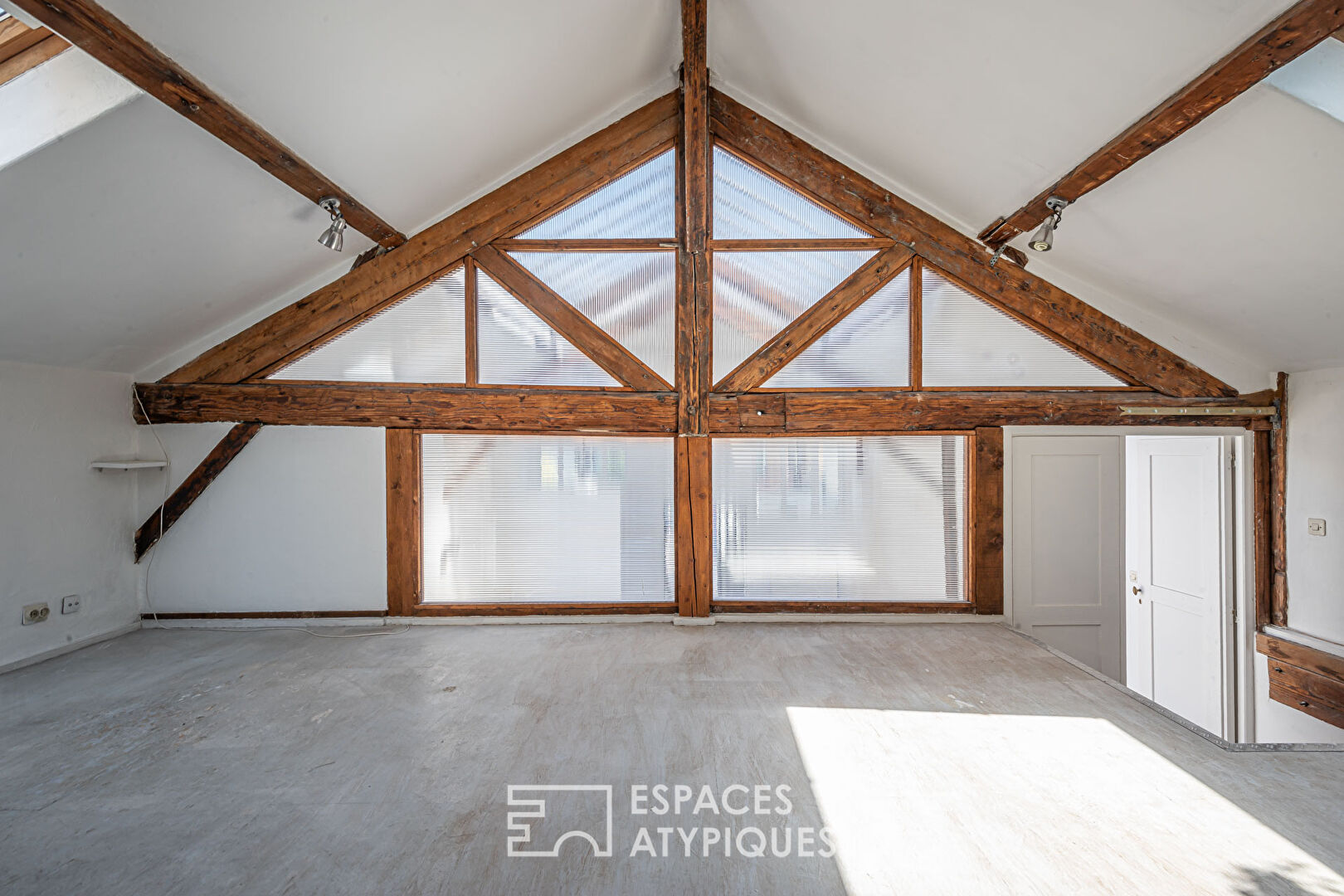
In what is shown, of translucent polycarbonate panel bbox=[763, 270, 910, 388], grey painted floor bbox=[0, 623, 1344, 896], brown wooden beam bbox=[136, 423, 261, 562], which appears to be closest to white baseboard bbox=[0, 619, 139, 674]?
grey painted floor bbox=[0, 623, 1344, 896]

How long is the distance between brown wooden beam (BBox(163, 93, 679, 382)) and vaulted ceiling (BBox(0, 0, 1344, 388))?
5.2 inches

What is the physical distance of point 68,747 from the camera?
3.02m

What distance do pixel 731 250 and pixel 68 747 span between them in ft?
16.7

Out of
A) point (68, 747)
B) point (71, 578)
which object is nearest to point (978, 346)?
point (68, 747)

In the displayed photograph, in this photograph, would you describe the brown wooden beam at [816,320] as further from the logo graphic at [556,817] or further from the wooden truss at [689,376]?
the logo graphic at [556,817]

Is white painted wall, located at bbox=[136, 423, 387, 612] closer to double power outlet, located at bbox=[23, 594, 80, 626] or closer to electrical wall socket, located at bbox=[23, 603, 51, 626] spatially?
double power outlet, located at bbox=[23, 594, 80, 626]

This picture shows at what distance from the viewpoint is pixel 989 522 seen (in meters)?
5.08

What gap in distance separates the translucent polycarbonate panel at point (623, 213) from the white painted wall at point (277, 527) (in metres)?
2.31

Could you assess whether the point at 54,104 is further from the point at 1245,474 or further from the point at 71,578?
the point at 1245,474

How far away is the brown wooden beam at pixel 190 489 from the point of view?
4.97 metres

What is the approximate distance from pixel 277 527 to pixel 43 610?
145 cm

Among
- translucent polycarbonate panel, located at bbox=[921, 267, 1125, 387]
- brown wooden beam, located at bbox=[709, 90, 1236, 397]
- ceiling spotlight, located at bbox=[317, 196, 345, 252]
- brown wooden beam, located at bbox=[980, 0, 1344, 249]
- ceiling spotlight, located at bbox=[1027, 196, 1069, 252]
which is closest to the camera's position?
brown wooden beam, located at bbox=[980, 0, 1344, 249]

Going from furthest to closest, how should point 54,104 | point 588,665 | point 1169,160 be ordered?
1. point 588,665
2. point 1169,160
3. point 54,104

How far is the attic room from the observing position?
8.25 feet
